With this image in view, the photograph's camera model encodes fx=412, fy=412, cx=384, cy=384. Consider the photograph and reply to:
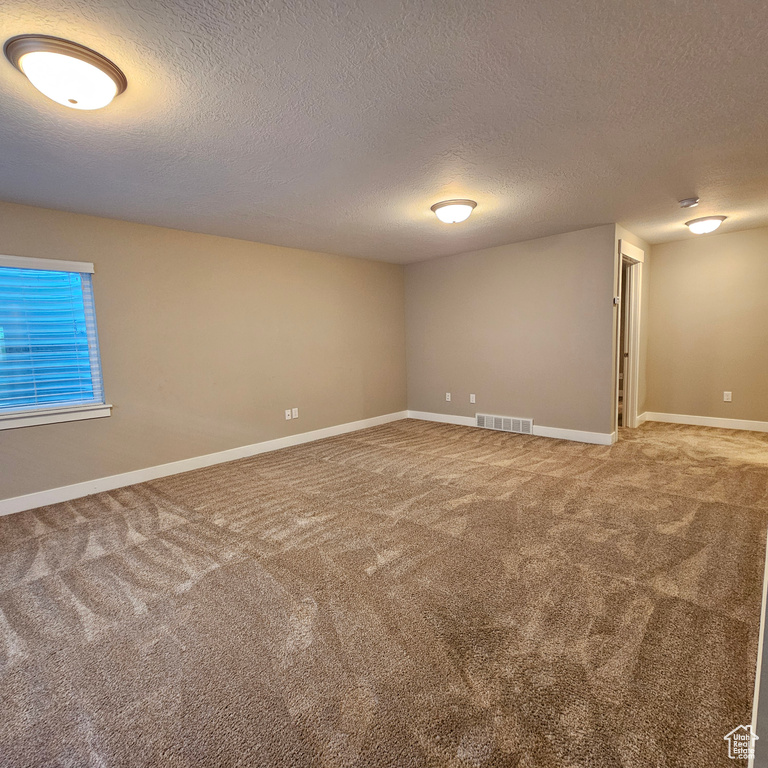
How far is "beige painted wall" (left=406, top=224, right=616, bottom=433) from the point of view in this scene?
4734mm

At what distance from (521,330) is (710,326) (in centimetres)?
246

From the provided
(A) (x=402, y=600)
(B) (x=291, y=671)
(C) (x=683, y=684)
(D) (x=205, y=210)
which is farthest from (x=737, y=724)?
(D) (x=205, y=210)

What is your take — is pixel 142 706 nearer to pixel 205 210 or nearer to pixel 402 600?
pixel 402 600

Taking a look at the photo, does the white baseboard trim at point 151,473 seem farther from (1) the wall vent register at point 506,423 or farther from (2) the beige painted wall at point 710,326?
(2) the beige painted wall at point 710,326

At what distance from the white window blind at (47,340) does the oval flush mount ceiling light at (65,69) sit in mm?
2186

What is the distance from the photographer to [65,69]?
1.64m

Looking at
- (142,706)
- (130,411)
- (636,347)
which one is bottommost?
(142,706)

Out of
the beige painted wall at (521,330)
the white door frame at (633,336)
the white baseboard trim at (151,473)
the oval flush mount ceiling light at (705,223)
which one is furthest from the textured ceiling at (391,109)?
the white baseboard trim at (151,473)

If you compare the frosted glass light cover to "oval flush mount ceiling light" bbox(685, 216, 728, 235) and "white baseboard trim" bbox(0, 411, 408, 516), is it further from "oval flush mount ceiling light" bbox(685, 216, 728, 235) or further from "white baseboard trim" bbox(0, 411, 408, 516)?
"oval flush mount ceiling light" bbox(685, 216, 728, 235)

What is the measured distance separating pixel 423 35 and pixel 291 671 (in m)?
2.56

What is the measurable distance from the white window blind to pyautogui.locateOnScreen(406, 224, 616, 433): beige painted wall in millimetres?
4299

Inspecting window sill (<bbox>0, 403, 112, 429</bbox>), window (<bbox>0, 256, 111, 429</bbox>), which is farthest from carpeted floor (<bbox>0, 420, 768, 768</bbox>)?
window (<bbox>0, 256, 111, 429</bbox>)

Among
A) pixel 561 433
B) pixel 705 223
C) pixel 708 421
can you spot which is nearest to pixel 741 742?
pixel 561 433

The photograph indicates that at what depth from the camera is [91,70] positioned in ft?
5.47
